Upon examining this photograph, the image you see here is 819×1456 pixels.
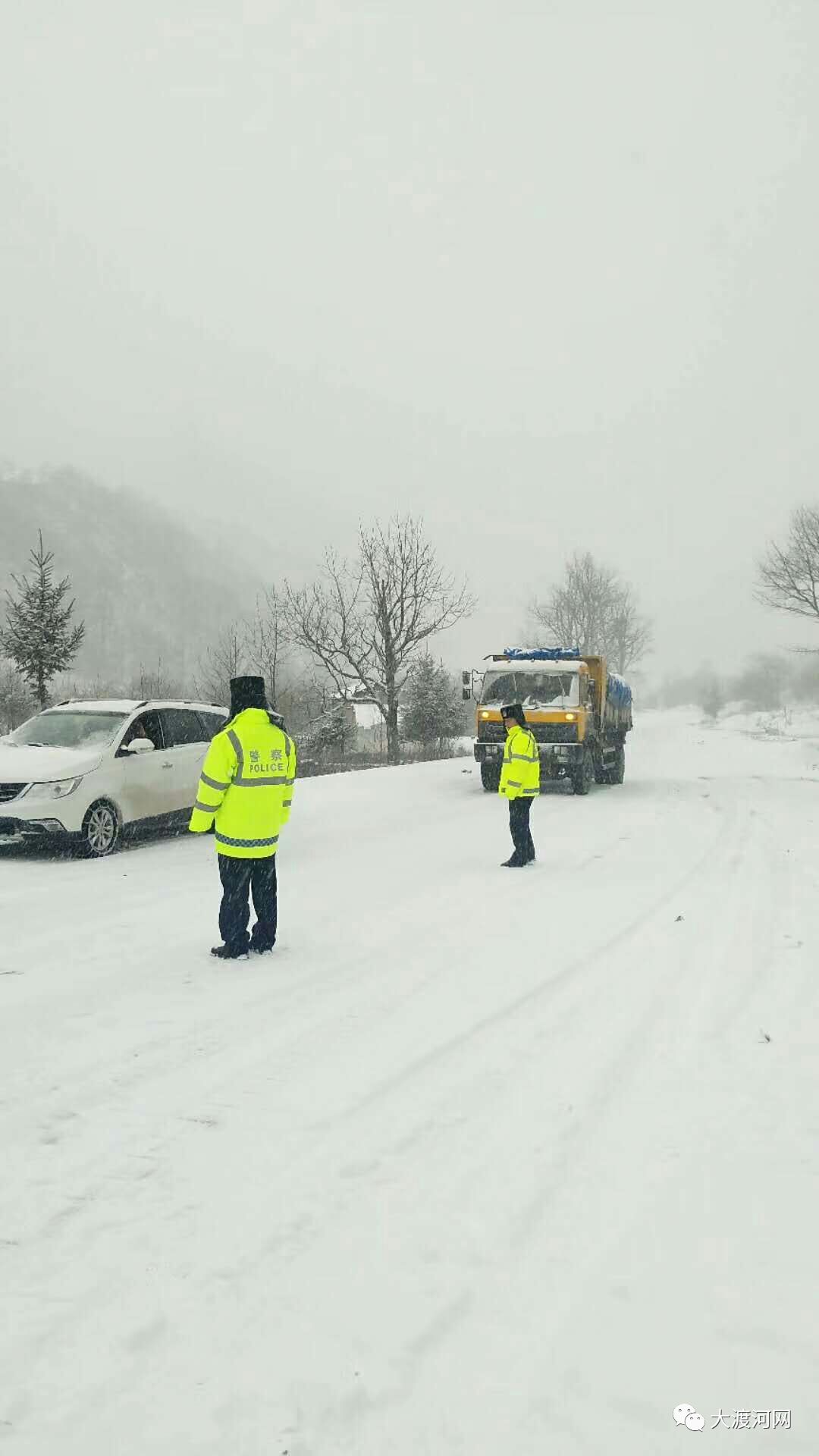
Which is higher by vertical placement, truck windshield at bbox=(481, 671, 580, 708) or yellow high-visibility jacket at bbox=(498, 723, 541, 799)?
truck windshield at bbox=(481, 671, 580, 708)

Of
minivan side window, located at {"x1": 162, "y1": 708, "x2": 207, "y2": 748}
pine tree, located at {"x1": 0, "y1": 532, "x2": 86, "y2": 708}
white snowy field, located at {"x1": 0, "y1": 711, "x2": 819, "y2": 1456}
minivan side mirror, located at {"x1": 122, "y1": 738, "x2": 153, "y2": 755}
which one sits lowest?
white snowy field, located at {"x1": 0, "y1": 711, "x2": 819, "y2": 1456}

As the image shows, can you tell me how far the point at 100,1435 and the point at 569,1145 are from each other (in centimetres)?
188

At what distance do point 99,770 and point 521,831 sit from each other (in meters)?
4.81

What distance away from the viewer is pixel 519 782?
32.4 feet

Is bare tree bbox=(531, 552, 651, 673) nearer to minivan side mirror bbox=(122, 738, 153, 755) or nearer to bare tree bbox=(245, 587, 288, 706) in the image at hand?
bare tree bbox=(245, 587, 288, 706)

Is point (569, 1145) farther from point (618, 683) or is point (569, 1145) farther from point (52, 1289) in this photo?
point (618, 683)

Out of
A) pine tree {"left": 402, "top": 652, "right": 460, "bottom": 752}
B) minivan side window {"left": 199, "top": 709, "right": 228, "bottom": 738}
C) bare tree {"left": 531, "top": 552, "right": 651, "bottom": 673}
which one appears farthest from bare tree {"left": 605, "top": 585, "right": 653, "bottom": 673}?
minivan side window {"left": 199, "top": 709, "right": 228, "bottom": 738}

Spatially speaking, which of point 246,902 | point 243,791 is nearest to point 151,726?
point 243,791

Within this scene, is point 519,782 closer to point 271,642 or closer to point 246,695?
point 246,695

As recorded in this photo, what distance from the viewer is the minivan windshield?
10.9 meters

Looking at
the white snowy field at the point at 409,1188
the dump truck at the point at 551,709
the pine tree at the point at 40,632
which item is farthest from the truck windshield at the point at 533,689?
the pine tree at the point at 40,632

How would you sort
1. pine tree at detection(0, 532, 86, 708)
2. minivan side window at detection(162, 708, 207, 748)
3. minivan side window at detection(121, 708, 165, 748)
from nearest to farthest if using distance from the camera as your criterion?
minivan side window at detection(121, 708, 165, 748), minivan side window at detection(162, 708, 207, 748), pine tree at detection(0, 532, 86, 708)

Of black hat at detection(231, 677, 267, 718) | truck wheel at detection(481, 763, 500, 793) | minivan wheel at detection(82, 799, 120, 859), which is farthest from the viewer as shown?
truck wheel at detection(481, 763, 500, 793)

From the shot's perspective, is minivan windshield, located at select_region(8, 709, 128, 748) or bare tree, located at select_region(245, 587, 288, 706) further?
bare tree, located at select_region(245, 587, 288, 706)
